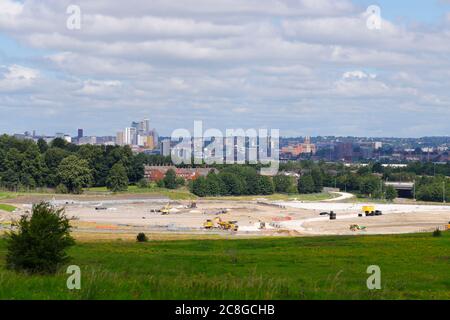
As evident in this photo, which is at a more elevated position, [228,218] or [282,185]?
[282,185]

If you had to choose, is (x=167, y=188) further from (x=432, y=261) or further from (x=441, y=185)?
(x=432, y=261)

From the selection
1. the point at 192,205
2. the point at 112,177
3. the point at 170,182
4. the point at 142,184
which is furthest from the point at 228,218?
the point at 170,182

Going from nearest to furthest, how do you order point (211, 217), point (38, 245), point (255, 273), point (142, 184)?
point (38, 245) < point (255, 273) < point (211, 217) < point (142, 184)

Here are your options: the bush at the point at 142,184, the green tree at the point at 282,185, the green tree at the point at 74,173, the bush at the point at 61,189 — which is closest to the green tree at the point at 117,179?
the green tree at the point at 74,173

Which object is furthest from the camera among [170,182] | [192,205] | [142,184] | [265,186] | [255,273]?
[265,186]

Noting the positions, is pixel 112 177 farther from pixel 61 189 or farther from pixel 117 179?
pixel 61 189

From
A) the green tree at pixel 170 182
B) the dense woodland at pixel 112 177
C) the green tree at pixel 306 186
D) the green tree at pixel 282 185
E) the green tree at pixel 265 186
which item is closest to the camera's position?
the dense woodland at pixel 112 177

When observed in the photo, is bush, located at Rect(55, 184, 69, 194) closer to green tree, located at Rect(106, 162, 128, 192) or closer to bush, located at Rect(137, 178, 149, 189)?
green tree, located at Rect(106, 162, 128, 192)

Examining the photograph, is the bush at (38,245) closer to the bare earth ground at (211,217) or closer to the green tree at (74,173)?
the bare earth ground at (211,217)
